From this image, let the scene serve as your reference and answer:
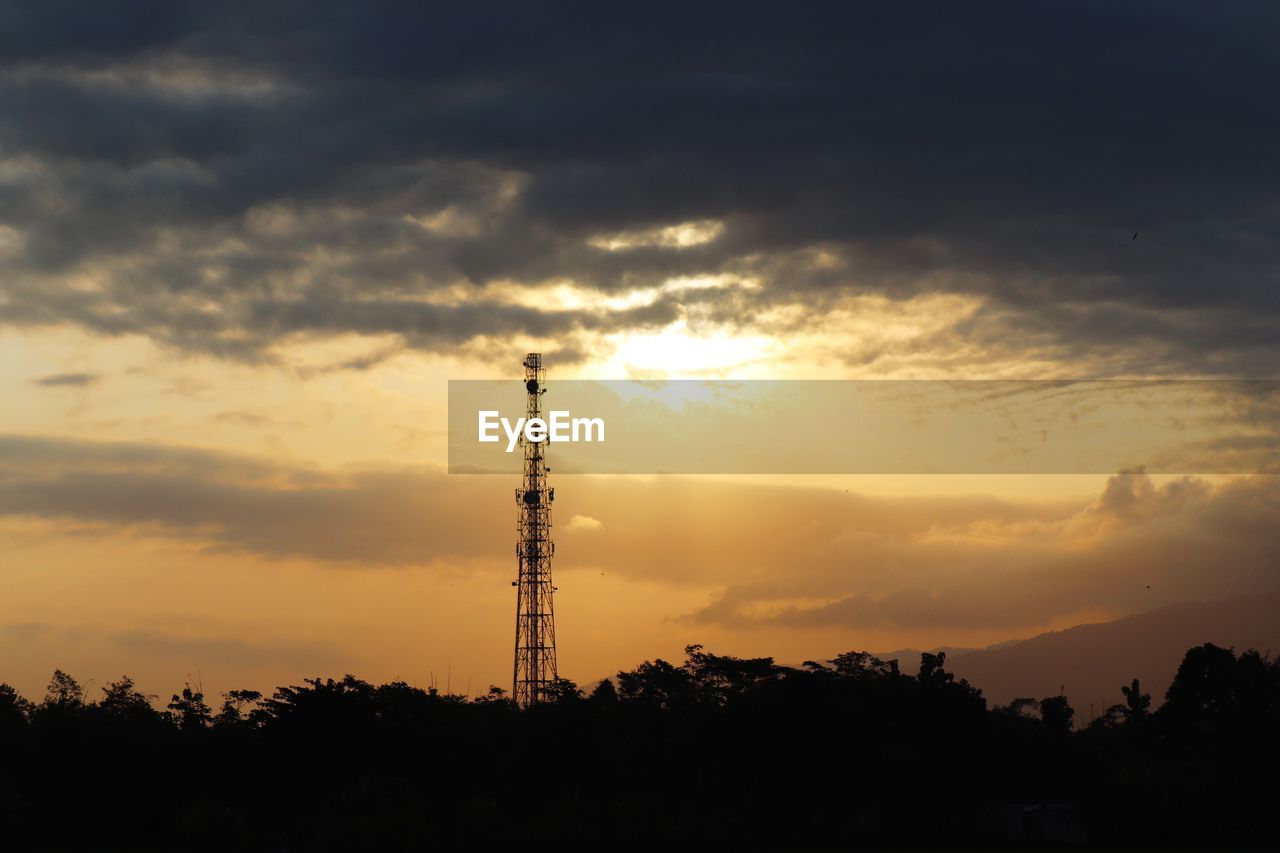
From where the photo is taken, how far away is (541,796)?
75750 mm

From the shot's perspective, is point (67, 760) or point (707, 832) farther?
point (67, 760)

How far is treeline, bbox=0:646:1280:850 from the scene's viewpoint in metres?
70.9

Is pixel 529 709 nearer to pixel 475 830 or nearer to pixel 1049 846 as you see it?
pixel 475 830

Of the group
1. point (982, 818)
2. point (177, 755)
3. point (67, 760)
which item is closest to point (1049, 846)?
point (982, 818)

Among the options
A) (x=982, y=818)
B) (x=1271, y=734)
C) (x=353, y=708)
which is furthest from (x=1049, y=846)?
(x=353, y=708)

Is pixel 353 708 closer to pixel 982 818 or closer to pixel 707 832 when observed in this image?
pixel 707 832

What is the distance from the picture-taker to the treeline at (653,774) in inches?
2793

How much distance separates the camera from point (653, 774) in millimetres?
76688

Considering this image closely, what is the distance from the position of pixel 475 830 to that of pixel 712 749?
50.2 ft

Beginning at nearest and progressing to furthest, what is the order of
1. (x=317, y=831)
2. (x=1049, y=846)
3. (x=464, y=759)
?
(x=317, y=831), (x=1049, y=846), (x=464, y=759)

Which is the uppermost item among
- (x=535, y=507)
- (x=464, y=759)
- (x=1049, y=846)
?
(x=535, y=507)

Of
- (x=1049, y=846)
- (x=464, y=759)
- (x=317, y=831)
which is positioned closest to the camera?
(x=317, y=831)

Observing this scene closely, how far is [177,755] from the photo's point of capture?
7669cm

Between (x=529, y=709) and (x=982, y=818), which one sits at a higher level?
(x=529, y=709)
